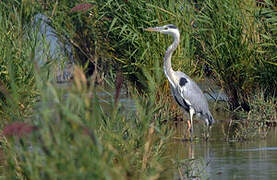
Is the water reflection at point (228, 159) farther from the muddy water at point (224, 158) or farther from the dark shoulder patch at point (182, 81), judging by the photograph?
the dark shoulder patch at point (182, 81)

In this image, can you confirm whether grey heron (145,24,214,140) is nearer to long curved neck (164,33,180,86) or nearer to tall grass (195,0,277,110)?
long curved neck (164,33,180,86)

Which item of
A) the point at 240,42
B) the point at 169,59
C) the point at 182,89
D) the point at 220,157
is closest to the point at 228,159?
the point at 220,157

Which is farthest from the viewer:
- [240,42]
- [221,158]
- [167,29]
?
[240,42]

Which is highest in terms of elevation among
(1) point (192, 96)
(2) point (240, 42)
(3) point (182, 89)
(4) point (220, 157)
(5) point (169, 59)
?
(2) point (240, 42)

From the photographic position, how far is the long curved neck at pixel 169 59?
9734 mm

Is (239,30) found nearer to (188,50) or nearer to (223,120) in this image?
(188,50)

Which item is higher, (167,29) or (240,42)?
(167,29)

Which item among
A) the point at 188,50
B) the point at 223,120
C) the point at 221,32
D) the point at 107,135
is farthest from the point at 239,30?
the point at 107,135

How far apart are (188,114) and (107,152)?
580cm

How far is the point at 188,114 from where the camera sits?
10148mm

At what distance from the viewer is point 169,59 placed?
9.77 metres

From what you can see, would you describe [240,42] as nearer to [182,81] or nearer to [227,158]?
[182,81]

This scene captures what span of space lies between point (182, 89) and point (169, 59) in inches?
17.4

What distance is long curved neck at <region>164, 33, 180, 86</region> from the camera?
973 centimetres
